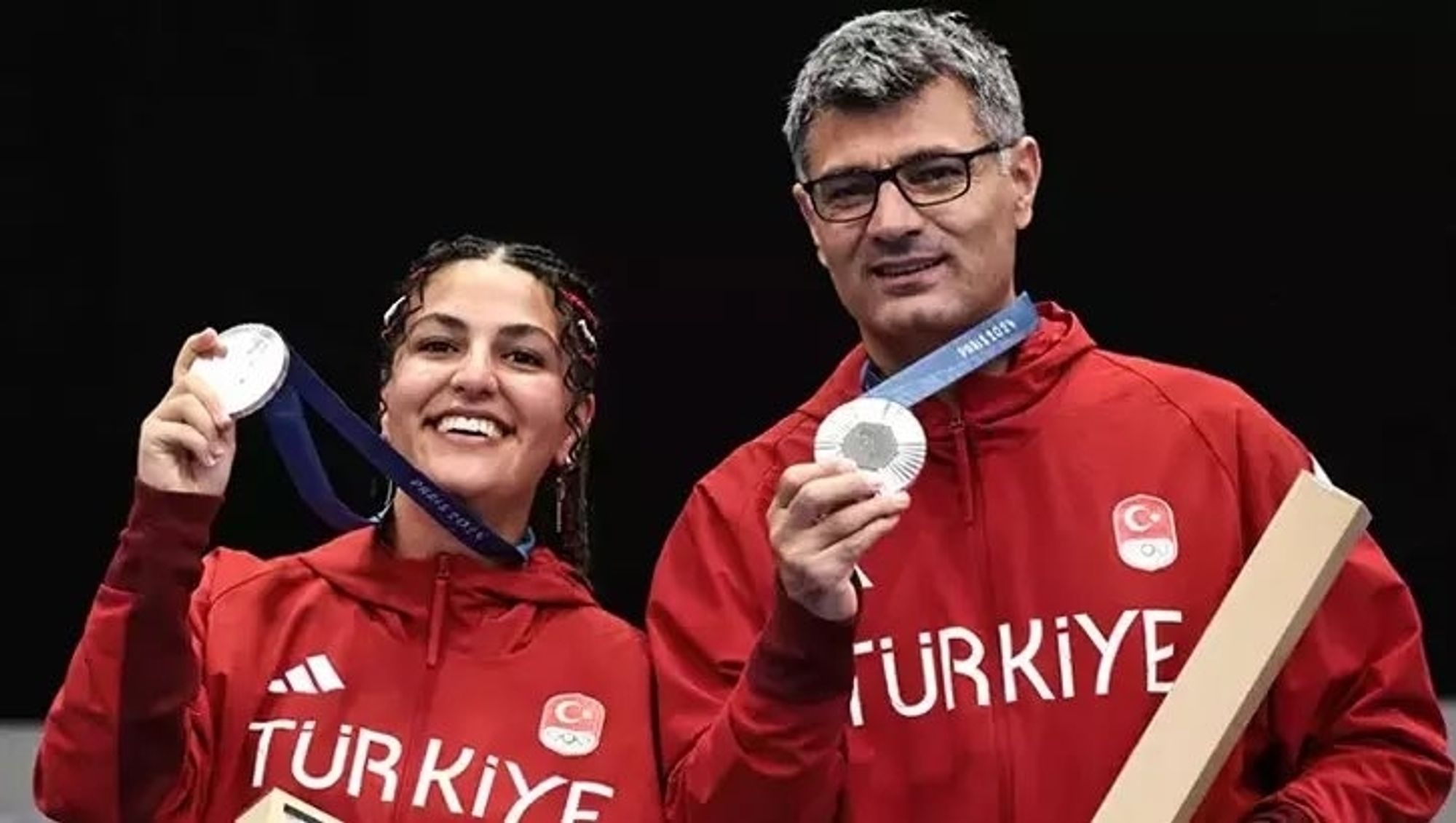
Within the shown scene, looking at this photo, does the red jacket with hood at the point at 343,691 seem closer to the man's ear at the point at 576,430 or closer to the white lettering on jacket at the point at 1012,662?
the man's ear at the point at 576,430

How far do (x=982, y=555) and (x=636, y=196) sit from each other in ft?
3.65

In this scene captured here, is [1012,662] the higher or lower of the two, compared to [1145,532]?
lower

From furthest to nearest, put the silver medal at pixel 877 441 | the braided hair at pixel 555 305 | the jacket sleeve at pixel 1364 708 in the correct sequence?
the braided hair at pixel 555 305 < the jacket sleeve at pixel 1364 708 < the silver medal at pixel 877 441

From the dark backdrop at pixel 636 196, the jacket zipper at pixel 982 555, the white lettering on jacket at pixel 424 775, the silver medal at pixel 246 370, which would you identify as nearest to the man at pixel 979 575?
the jacket zipper at pixel 982 555

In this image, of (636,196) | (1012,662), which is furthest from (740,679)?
(636,196)

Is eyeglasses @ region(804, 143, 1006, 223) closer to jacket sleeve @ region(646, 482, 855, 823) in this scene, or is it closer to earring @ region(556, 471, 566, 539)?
jacket sleeve @ region(646, 482, 855, 823)

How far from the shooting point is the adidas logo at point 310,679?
2.07m

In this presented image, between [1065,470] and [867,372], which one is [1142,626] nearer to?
[1065,470]

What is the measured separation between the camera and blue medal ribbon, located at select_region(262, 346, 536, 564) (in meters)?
2.04

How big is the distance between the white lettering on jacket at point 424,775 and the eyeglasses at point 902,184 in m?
0.55

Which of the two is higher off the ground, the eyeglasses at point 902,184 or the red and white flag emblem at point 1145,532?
the eyeglasses at point 902,184

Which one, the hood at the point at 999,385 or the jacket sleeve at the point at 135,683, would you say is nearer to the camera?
the jacket sleeve at the point at 135,683

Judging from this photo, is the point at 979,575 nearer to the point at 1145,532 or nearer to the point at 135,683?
the point at 1145,532

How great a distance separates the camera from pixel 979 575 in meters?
1.95
